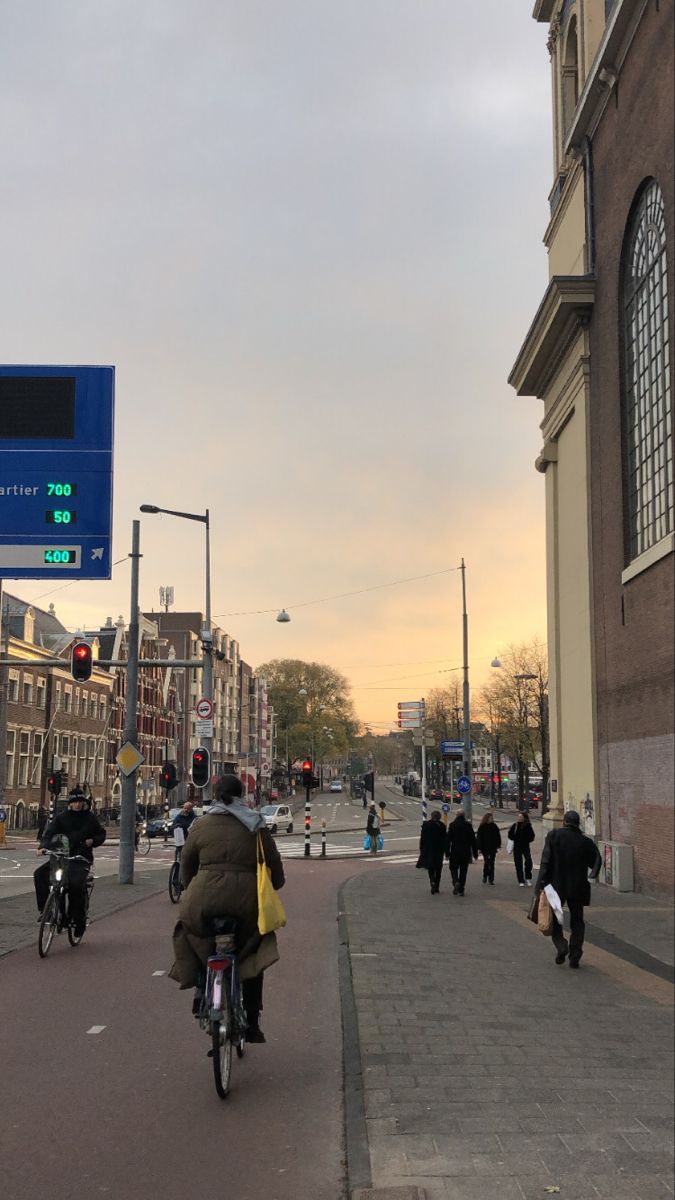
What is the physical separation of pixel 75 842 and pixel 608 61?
12926 mm

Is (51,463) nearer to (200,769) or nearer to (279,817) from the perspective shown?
(200,769)

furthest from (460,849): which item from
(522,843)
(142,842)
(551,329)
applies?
(142,842)

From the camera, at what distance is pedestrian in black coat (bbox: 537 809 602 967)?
9008mm

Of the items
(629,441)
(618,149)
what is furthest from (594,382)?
(618,149)

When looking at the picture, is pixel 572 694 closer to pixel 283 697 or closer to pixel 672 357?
pixel 672 357

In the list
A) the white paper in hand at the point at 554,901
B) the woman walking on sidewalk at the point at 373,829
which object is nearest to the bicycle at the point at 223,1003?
the white paper in hand at the point at 554,901

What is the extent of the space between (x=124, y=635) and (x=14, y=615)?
717 inches

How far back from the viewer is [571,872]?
932 centimetres

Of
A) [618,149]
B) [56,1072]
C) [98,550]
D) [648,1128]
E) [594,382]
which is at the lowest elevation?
[56,1072]

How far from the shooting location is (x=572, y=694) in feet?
80.4

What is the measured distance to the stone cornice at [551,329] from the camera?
20.8 meters

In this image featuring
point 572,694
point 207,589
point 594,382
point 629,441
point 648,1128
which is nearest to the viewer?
point 648,1128

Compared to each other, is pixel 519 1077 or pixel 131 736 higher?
pixel 131 736

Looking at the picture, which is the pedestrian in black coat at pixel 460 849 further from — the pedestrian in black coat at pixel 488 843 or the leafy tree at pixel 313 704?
the leafy tree at pixel 313 704
